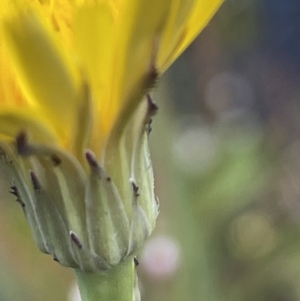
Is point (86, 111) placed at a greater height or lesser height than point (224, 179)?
lesser

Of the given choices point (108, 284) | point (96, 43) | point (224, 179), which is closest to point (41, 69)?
point (96, 43)

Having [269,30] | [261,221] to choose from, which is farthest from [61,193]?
[269,30]

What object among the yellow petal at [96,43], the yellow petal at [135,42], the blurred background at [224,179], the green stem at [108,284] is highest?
the blurred background at [224,179]

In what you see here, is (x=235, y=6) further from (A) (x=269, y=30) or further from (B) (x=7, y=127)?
(B) (x=7, y=127)

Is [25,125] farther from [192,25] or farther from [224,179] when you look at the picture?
[224,179]

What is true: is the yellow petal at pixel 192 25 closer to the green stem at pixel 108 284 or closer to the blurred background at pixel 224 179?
the green stem at pixel 108 284

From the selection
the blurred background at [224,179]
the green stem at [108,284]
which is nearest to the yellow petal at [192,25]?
the green stem at [108,284]
